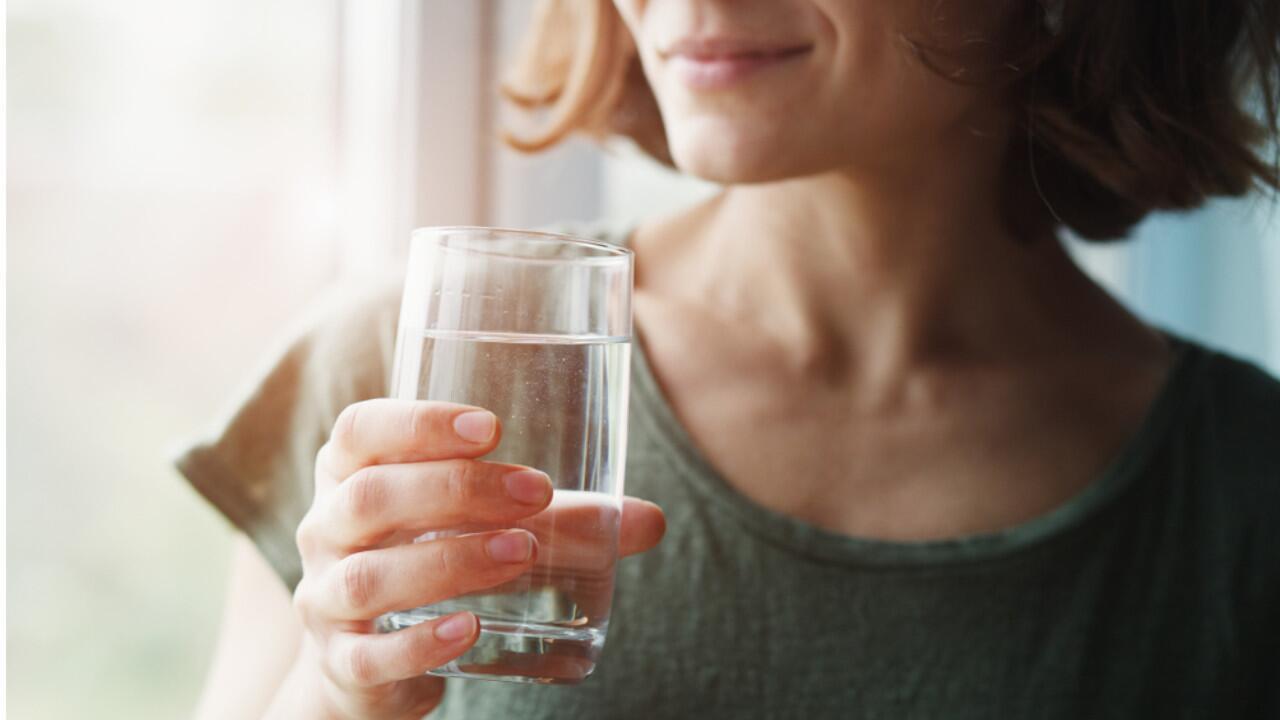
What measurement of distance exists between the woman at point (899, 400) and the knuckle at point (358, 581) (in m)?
0.16

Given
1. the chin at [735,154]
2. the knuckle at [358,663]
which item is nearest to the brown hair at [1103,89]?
the chin at [735,154]

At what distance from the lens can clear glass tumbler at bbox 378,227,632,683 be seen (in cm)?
55

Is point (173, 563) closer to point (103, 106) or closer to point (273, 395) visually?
point (273, 395)

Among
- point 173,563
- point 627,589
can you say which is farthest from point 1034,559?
point 173,563

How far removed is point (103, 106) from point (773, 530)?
737 millimetres

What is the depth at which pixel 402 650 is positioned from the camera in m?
0.57

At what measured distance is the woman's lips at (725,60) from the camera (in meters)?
0.77

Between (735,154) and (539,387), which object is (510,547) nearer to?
(539,387)

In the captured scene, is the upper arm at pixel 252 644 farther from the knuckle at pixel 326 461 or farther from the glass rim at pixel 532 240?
the glass rim at pixel 532 240

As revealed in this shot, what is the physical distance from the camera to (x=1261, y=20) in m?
0.91

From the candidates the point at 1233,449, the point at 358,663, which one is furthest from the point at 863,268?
the point at 358,663

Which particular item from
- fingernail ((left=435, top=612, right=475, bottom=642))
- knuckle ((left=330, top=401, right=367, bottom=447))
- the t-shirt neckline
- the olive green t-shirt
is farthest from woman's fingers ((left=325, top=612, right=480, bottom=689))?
the t-shirt neckline

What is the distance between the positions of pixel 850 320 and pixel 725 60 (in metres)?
0.35

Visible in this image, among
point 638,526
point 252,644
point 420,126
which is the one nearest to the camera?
point 638,526
